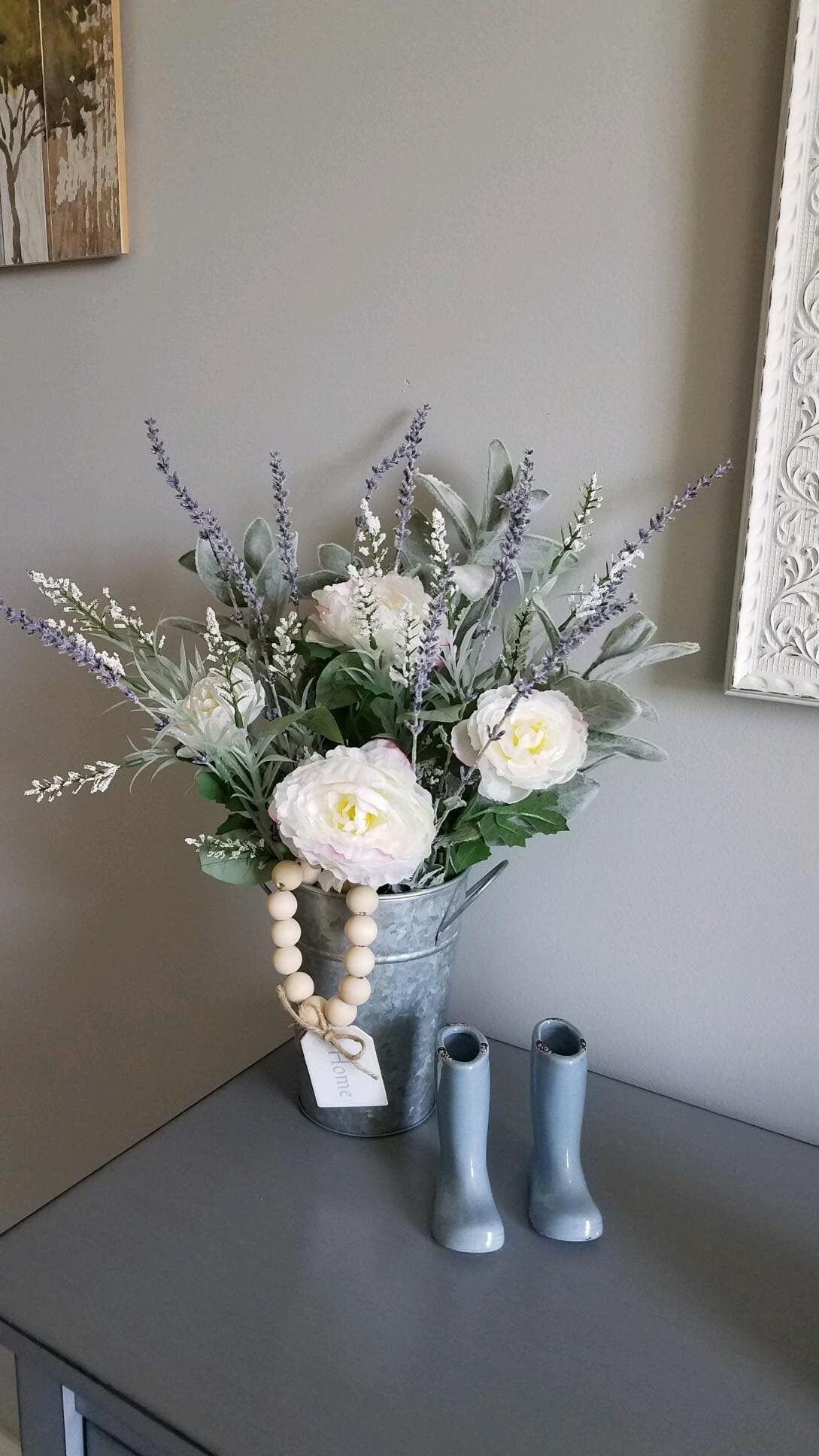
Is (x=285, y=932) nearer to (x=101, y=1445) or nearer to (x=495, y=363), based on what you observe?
(x=101, y=1445)

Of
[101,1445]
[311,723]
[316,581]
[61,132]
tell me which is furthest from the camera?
[61,132]

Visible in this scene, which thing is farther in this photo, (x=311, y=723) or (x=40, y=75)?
(x=40, y=75)

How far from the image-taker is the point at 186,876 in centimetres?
122

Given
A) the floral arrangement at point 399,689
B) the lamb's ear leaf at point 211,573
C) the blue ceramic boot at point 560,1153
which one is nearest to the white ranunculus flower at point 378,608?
the floral arrangement at point 399,689

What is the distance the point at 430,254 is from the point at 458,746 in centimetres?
48

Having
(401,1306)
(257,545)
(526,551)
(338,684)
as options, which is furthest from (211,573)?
(401,1306)

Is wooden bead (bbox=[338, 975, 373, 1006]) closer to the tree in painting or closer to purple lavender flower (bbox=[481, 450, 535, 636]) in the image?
purple lavender flower (bbox=[481, 450, 535, 636])

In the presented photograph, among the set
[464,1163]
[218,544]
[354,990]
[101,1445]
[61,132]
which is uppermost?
[61,132]

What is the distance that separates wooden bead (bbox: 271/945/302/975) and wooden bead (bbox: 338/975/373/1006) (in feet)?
0.13

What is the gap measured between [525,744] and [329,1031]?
284 millimetres

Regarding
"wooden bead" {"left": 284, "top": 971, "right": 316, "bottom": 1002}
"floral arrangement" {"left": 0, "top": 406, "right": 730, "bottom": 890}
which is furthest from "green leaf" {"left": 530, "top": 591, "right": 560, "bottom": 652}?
"wooden bead" {"left": 284, "top": 971, "right": 316, "bottom": 1002}

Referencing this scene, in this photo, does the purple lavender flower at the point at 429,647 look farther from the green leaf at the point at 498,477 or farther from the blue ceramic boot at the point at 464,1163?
the blue ceramic boot at the point at 464,1163

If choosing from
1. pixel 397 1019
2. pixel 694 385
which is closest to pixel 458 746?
pixel 397 1019

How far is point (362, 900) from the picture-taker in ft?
2.49
